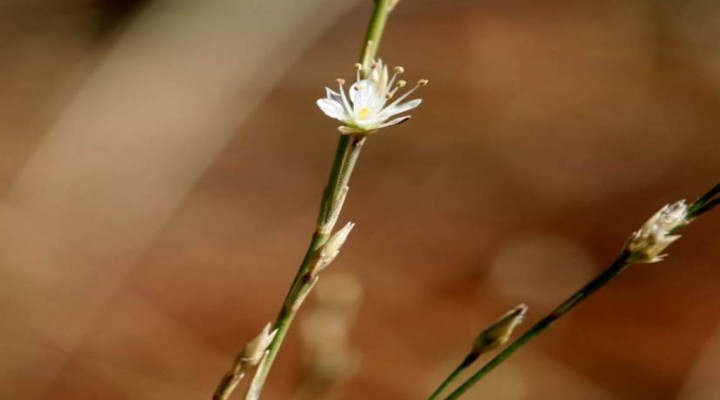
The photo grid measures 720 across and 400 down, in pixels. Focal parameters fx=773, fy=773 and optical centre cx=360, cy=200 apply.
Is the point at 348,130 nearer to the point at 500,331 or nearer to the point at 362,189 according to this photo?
the point at 500,331

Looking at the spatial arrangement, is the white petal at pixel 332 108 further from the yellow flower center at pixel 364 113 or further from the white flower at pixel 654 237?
the white flower at pixel 654 237

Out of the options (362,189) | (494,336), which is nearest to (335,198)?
(494,336)

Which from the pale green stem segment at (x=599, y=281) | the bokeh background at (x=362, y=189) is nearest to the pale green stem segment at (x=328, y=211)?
the pale green stem segment at (x=599, y=281)

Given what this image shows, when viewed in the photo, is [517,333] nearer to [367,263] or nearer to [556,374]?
[556,374]

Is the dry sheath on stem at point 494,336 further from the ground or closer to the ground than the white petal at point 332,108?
closer to the ground

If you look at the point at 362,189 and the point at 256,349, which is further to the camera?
the point at 362,189

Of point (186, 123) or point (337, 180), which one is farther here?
point (186, 123)

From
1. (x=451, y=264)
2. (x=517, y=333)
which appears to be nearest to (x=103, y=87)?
(x=451, y=264)
